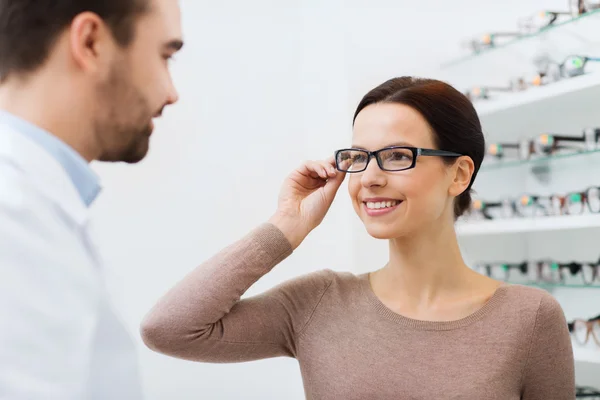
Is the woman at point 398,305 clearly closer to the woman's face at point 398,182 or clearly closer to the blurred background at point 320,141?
the woman's face at point 398,182

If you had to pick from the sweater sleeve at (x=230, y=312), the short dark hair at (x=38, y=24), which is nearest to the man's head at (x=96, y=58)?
the short dark hair at (x=38, y=24)

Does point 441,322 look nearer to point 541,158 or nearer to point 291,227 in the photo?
point 291,227

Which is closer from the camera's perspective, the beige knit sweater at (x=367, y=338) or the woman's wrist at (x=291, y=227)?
the beige knit sweater at (x=367, y=338)

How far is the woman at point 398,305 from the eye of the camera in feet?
4.25

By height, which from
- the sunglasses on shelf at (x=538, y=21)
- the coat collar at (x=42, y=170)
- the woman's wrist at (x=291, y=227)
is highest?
the sunglasses on shelf at (x=538, y=21)

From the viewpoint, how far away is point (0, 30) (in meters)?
0.54

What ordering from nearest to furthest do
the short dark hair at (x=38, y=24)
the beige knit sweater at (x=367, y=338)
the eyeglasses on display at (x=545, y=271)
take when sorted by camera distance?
the short dark hair at (x=38, y=24) < the beige knit sweater at (x=367, y=338) < the eyeglasses on display at (x=545, y=271)

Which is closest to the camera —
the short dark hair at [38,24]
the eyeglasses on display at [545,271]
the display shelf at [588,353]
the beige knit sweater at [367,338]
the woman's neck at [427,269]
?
the short dark hair at [38,24]

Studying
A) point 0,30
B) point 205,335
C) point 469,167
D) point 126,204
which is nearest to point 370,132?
point 469,167

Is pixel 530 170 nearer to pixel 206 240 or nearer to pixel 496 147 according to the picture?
pixel 496 147

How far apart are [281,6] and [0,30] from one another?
8.13 feet

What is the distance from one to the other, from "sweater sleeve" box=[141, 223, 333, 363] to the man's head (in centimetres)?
77

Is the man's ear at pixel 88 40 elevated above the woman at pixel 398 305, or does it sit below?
above

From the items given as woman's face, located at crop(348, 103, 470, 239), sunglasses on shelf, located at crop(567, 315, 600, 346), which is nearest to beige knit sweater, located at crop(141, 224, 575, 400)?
woman's face, located at crop(348, 103, 470, 239)
